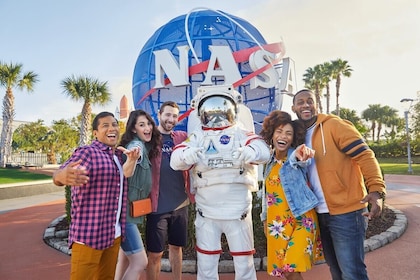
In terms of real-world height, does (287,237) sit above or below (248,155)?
below

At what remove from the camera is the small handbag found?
2.65 m

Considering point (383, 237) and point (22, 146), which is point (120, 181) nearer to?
point (383, 237)

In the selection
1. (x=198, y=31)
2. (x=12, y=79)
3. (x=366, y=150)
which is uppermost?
(x=12, y=79)

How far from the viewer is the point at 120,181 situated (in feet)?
7.92

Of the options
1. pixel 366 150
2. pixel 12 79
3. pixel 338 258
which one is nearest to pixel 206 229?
pixel 338 258

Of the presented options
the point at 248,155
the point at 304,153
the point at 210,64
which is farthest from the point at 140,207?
the point at 210,64

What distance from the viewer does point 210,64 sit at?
596 centimetres

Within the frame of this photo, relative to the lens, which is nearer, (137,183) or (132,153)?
(132,153)

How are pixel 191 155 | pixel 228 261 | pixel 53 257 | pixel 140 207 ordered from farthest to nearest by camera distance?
1. pixel 53 257
2. pixel 228 261
3. pixel 140 207
4. pixel 191 155

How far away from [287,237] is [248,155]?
0.73 meters

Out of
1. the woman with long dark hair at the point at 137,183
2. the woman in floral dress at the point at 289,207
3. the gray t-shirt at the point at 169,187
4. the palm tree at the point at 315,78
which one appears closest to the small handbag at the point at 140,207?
the woman with long dark hair at the point at 137,183

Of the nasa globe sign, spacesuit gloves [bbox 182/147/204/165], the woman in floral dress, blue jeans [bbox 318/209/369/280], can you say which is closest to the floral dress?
the woman in floral dress

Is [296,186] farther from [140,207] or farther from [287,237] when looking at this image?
[140,207]

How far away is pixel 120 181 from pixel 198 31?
4796 millimetres
